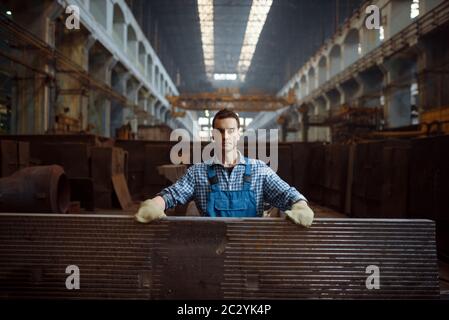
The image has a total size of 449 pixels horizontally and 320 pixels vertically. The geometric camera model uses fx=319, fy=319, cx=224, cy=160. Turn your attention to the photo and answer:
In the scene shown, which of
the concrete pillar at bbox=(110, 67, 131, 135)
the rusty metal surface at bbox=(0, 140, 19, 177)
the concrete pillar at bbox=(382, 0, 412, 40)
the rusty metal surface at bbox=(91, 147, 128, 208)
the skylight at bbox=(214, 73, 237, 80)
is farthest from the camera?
the skylight at bbox=(214, 73, 237, 80)

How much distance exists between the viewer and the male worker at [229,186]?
2.79 metres

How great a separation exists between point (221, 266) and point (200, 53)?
35.6 m

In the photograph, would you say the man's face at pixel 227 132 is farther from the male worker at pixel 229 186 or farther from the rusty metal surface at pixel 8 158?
the rusty metal surface at pixel 8 158

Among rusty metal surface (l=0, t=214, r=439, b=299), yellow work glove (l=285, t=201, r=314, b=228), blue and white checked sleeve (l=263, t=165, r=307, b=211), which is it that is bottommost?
rusty metal surface (l=0, t=214, r=439, b=299)

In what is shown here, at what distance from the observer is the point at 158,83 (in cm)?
3172

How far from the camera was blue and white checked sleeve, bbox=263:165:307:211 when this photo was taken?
8.99ft

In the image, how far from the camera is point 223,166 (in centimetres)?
289

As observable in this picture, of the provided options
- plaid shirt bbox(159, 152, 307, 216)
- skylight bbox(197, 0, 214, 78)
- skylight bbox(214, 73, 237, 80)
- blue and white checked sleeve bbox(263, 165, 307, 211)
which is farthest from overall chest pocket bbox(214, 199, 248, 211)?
skylight bbox(214, 73, 237, 80)

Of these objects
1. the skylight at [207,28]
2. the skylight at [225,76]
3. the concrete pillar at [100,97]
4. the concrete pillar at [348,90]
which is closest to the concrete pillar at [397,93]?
the concrete pillar at [348,90]

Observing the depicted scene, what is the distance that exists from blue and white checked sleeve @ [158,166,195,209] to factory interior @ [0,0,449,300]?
4 centimetres

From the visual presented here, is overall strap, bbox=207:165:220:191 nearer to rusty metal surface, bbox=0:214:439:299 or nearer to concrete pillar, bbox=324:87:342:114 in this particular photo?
rusty metal surface, bbox=0:214:439:299

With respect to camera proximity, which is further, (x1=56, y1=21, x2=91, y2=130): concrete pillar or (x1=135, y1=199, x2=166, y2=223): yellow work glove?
(x1=56, y1=21, x2=91, y2=130): concrete pillar

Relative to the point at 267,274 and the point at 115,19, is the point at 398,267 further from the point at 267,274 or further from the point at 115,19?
the point at 115,19

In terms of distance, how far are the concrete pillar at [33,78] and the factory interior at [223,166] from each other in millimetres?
49
